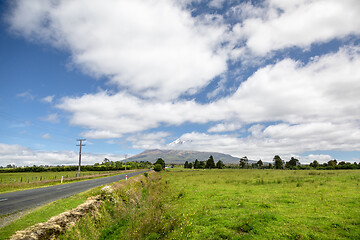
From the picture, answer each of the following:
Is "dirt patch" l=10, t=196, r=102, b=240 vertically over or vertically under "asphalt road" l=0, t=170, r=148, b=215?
over

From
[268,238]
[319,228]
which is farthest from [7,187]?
[319,228]

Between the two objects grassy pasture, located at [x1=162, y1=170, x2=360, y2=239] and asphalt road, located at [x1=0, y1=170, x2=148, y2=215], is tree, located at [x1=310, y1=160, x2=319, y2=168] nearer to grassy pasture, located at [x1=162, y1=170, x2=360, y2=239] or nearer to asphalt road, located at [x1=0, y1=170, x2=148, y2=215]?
grassy pasture, located at [x1=162, y1=170, x2=360, y2=239]

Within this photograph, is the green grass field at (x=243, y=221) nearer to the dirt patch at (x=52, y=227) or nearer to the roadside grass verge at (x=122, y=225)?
the roadside grass verge at (x=122, y=225)

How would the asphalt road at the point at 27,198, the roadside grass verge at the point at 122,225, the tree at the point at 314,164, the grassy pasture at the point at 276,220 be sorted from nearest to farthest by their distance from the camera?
the grassy pasture at the point at 276,220 → the roadside grass verge at the point at 122,225 → the asphalt road at the point at 27,198 → the tree at the point at 314,164

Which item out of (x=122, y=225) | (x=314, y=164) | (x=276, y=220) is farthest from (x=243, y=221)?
(x=314, y=164)

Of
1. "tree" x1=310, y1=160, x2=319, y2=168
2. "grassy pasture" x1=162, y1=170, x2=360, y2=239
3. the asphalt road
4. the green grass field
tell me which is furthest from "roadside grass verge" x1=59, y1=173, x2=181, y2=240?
"tree" x1=310, y1=160, x2=319, y2=168

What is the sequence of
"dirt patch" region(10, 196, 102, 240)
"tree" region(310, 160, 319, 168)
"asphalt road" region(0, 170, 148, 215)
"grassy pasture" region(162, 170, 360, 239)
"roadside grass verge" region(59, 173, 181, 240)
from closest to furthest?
"dirt patch" region(10, 196, 102, 240), "grassy pasture" region(162, 170, 360, 239), "roadside grass verge" region(59, 173, 181, 240), "asphalt road" region(0, 170, 148, 215), "tree" region(310, 160, 319, 168)

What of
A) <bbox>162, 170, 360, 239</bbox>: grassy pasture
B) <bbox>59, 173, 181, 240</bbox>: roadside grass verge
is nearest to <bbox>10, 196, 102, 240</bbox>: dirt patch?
<bbox>59, 173, 181, 240</bbox>: roadside grass verge

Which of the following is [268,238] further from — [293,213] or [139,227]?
[139,227]

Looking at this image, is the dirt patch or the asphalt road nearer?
the dirt patch

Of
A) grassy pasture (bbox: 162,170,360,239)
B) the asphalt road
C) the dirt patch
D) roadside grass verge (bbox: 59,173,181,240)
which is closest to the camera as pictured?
the dirt patch

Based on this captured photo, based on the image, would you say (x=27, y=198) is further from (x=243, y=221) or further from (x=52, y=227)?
(x=243, y=221)

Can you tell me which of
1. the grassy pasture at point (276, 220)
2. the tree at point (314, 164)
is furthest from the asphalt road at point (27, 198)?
the tree at point (314, 164)

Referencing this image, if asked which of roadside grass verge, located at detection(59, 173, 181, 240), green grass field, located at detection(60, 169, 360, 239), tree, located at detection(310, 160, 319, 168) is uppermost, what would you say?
green grass field, located at detection(60, 169, 360, 239)
